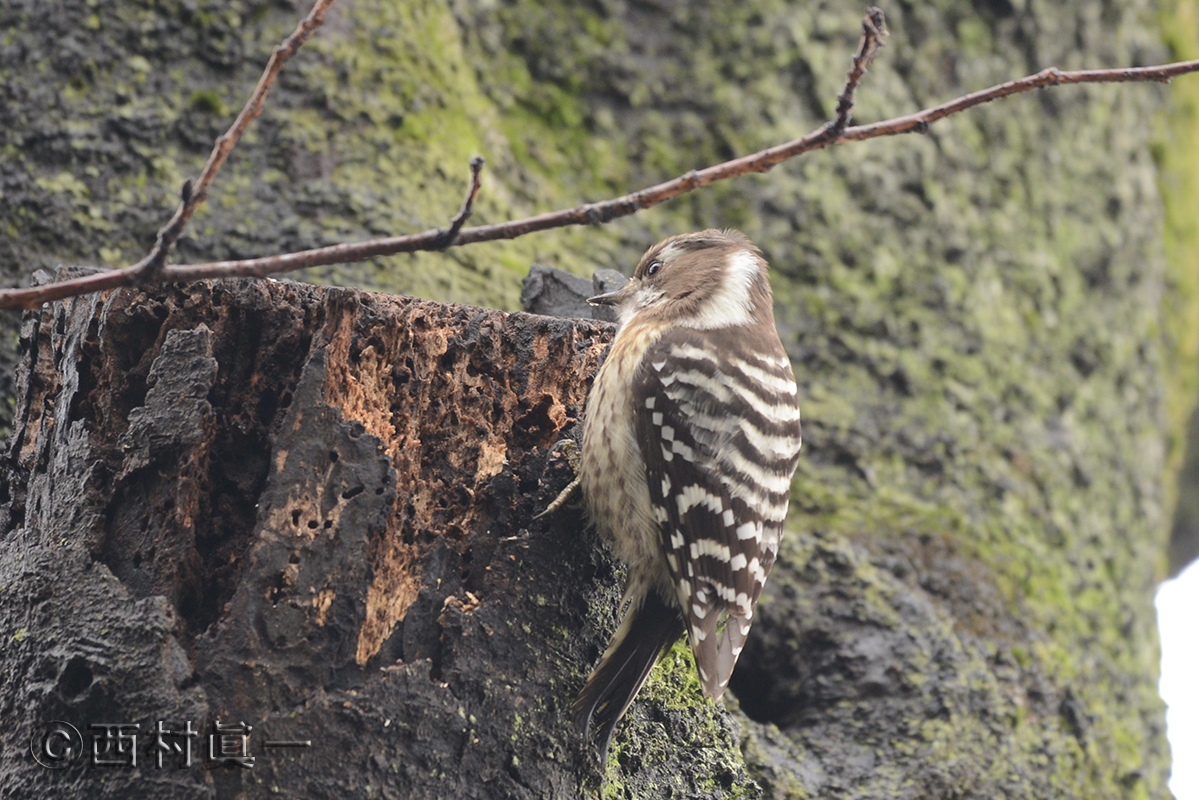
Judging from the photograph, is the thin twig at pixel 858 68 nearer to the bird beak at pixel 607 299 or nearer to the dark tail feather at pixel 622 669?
the dark tail feather at pixel 622 669

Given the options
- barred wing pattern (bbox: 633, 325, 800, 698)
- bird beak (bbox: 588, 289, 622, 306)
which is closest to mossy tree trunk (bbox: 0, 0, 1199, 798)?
barred wing pattern (bbox: 633, 325, 800, 698)

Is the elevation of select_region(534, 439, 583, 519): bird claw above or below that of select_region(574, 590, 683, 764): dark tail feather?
above

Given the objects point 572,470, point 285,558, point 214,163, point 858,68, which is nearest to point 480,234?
point 214,163

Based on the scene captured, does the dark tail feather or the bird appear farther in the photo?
the bird

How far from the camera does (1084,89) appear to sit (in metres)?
4.36

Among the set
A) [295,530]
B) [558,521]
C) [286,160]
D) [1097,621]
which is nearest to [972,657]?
[1097,621]

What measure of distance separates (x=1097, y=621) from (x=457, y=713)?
260cm

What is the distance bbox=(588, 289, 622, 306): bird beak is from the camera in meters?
2.89

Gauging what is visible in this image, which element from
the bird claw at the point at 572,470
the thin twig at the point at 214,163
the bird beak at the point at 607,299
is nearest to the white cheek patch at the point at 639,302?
the bird beak at the point at 607,299

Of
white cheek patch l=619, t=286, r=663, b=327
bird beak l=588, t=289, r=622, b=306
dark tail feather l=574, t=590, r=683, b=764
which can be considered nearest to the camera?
dark tail feather l=574, t=590, r=683, b=764

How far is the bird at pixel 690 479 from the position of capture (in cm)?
233

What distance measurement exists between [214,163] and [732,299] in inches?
72.0

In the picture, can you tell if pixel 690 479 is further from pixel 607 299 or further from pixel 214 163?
pixel 214 163

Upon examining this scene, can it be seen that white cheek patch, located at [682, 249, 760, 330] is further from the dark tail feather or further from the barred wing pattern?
the dark tail feather
